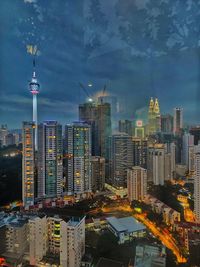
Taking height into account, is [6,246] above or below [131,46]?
below

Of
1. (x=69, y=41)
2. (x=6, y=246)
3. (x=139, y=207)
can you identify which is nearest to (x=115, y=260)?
(x=139, y=207)

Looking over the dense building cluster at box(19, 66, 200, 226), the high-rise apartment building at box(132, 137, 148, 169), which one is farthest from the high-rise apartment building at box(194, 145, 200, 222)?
the high-rise apartment building at box(132, 137, 148, 169)

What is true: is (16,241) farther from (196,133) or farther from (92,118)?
(196,133)

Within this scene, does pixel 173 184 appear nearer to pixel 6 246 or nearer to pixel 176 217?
pixel 176 217

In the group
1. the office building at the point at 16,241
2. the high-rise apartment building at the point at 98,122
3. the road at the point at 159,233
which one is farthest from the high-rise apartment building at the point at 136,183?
the office building at the point at 16,241

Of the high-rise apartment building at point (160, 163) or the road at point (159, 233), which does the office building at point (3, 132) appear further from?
the high-rise apartment building at point (160, 163)
